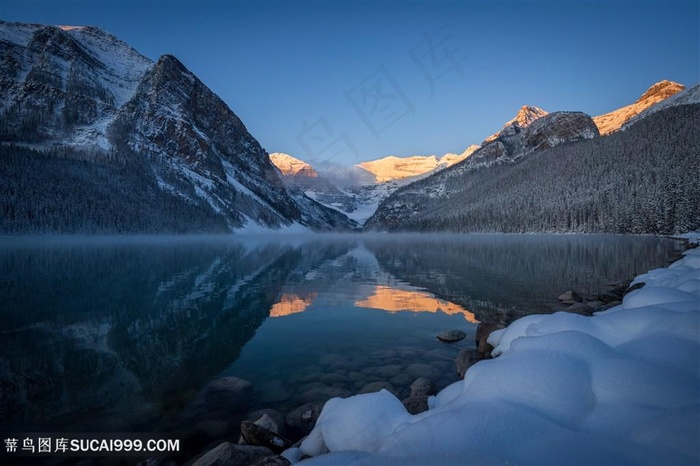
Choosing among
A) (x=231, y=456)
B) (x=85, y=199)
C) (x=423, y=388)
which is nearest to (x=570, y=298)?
(x=423, y=388)

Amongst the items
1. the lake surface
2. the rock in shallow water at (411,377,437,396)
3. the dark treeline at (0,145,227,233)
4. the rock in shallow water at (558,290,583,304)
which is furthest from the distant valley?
the rock in shallow water at (411,377,437,396)

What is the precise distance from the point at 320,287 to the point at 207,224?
152 m

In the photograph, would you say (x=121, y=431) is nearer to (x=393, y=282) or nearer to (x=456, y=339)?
(x=456, y=339)

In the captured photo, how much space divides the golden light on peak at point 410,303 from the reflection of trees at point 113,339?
6734 millimetres

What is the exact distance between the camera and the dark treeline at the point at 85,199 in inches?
4109

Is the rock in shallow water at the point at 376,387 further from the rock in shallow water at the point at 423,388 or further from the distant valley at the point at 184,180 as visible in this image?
the distant valley at the point at 184,180

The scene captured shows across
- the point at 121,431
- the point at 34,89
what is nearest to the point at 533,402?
the point at 121,431

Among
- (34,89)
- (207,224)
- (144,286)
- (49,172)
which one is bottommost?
(144,286)

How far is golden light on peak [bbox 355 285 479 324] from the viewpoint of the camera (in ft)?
62.1

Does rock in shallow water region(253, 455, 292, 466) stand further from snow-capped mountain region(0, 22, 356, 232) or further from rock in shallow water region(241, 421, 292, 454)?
snow-capped mountain region(0, 22, 356, 232)

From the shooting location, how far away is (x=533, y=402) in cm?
423

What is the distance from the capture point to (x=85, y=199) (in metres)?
121

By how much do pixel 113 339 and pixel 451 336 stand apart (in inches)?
547

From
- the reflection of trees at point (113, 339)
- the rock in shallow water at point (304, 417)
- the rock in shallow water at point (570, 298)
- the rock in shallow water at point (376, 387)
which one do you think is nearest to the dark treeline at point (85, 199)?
the reflection of trees at point (113, 339)
